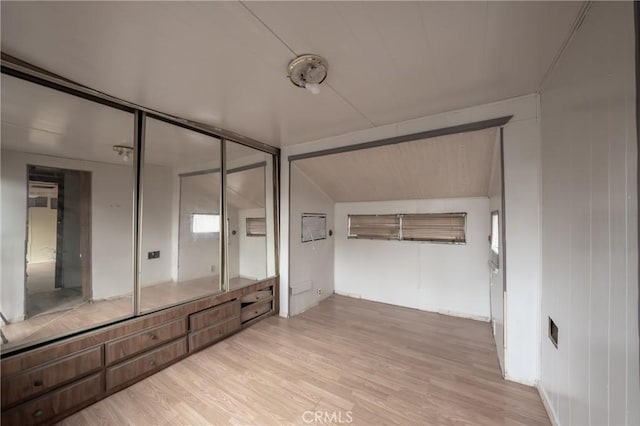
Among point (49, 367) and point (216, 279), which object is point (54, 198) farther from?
point (216, 279)

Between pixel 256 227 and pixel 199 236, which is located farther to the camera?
pixel 256 227

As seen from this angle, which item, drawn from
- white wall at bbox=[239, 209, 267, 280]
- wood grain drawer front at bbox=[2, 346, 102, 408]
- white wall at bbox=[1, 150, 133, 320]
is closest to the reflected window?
white wall at bbox=[239, 209, 267, 280]

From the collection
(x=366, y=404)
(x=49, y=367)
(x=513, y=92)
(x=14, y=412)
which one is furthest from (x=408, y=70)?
(x=14, y=412)

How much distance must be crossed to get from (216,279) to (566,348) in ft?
10.3

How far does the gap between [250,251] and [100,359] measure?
181cm

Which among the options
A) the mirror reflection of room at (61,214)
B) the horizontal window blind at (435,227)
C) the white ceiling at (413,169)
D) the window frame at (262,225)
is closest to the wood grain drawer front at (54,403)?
the mirror reflection of room at (61,214)

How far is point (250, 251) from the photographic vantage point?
342 centimetres

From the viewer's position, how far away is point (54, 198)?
2021mm

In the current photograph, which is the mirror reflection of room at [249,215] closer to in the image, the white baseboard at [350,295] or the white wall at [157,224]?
the white wall at [157,224]

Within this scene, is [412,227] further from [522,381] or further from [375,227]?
[522,381]

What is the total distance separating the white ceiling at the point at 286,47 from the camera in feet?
3.93

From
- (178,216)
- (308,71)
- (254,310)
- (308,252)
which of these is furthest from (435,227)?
(178,216)

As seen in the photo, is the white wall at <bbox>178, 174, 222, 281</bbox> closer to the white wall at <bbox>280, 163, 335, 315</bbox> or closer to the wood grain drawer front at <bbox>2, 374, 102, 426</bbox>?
the white wall at <bbox>280, 163, 335, 315</bbox>

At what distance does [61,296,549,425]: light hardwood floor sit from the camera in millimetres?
1736
